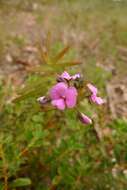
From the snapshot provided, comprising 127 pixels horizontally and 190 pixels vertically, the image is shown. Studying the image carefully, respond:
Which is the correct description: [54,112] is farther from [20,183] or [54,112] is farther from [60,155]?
[20,183]

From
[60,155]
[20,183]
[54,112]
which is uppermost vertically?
[54,112]

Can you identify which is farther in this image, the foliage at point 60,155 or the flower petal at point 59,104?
the foliage at point 60,155

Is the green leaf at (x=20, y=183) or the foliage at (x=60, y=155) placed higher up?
the foliage at (x=60, y=155)

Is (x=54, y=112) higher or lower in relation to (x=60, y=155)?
higher

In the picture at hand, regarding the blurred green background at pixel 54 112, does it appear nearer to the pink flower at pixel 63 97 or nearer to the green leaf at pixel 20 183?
the green leaf at pixel 20 183

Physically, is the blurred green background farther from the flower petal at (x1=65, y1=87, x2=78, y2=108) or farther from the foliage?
the flower petal at (x1=65, y1=87, x2=78, y2=108)

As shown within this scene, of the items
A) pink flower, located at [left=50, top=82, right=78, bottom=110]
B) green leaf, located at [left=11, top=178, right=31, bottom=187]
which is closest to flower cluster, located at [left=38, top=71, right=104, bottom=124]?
pink flower, located at [left=50, top=82, right=78, bottom=110]

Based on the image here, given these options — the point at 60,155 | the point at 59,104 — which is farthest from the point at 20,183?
the point at 59,104

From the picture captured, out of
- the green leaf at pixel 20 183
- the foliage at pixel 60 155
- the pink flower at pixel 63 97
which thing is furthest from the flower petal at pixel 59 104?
the green leaf at pixel 20 183
